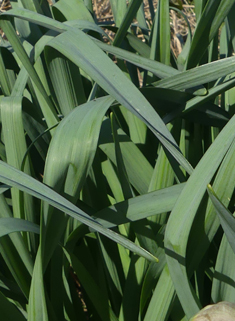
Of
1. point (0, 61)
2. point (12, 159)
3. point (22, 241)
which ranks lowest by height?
point (22, 241)

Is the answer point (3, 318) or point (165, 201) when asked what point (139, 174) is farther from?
point (3, 318)

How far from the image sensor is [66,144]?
0.51 metres

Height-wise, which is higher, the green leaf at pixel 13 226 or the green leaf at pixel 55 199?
the green leaf at pixel 55 199

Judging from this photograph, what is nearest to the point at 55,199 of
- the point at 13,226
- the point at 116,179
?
the point at 13,226

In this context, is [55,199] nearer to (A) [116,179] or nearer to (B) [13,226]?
(B) [13,226]

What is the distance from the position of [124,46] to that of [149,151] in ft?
0.91

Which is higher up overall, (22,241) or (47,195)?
(47,195)

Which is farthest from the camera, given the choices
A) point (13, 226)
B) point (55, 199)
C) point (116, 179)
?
point (116, 179)

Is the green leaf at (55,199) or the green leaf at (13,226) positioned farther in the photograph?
the green leaf at (13,226)

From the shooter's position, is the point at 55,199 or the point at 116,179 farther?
the point at 116,179

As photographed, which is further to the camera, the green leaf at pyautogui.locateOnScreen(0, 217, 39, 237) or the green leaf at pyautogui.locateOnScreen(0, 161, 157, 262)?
the green leaf at pyautogui.locateOnScreen(0, 217, 39, 237)

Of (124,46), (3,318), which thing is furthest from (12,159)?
(124,46)

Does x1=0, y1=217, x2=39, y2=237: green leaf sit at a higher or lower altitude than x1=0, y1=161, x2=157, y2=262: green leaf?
lower

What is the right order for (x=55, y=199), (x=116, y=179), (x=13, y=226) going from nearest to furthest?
(x=55, y=199) → (x=13, y=226) → (x=116, y=179)
